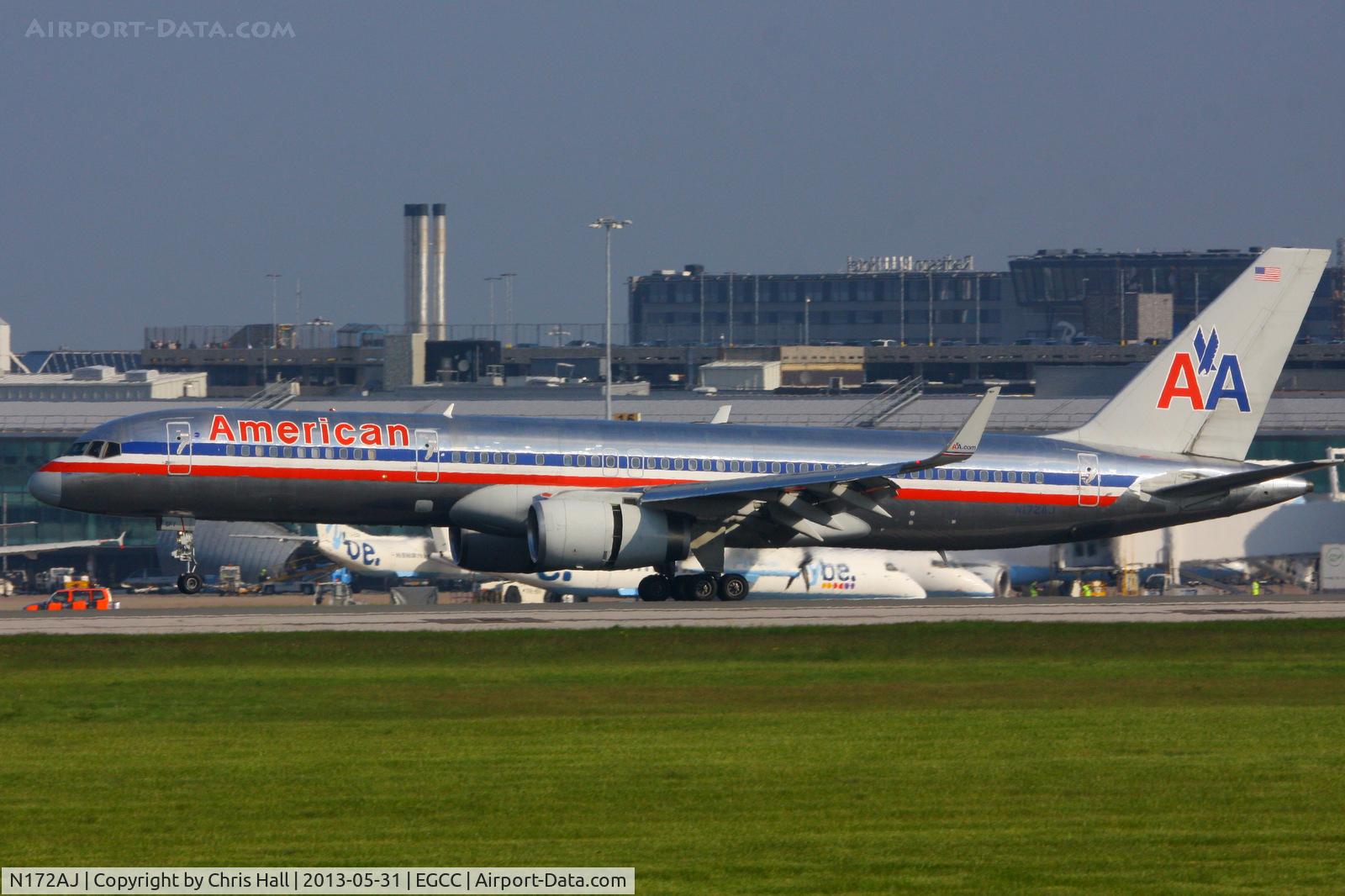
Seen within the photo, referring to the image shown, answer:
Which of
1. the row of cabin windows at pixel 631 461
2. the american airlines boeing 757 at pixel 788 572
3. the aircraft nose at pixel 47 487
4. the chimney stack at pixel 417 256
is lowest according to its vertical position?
the american airlines boeing 757 at pixel 788 572

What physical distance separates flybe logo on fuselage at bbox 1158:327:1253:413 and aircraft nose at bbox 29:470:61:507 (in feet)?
94.2

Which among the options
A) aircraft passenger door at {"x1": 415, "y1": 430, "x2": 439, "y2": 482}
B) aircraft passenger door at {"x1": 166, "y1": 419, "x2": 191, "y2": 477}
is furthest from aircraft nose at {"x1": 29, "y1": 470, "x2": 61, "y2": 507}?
aircraft passenger door at {"x1": 415, "y1": 430, "x2": 439, "y2": 482}

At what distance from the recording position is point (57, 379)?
138m

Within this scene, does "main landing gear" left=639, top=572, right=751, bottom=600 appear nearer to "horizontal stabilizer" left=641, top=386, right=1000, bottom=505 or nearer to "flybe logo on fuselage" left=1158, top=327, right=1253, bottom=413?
"horizontal stabilizer" left=641, top=386, right=1000, bottom=505

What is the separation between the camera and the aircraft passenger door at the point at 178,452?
41594 millimetres

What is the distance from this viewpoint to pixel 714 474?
1751 inches

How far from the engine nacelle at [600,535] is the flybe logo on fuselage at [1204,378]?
48.6 ft

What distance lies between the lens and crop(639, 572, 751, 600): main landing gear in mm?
44750

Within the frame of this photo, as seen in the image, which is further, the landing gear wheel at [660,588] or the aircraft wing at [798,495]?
the landing gear wheel at [660,588]

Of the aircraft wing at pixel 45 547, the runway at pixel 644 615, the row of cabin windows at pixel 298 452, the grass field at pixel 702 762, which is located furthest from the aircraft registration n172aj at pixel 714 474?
the aircraft wing at pixel 45 547

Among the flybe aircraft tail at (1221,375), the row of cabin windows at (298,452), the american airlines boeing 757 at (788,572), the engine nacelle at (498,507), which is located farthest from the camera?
the american airlines boeing 757 at (788,572)

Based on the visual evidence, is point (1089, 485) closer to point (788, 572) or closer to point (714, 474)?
point (714, 474)

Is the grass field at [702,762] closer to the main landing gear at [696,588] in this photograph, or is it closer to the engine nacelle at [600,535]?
the engine nacelle at [600,535]

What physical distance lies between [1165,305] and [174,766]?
19189 cm
